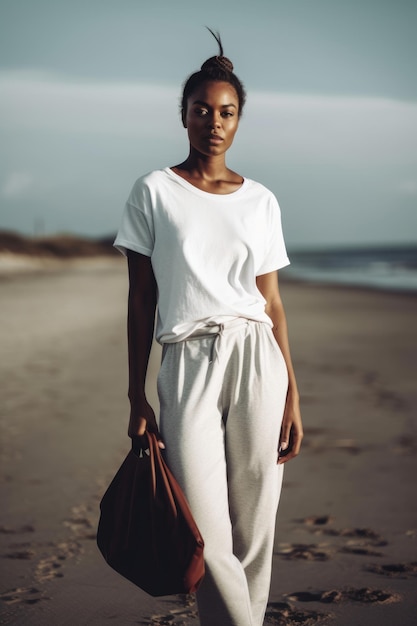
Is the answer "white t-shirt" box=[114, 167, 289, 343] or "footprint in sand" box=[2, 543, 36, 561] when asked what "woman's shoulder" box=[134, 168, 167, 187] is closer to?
"white t-shirt" box=[114, 167, 289, 343]

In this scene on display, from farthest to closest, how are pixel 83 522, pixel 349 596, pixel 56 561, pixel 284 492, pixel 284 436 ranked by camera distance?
pixel 284 492, pixel 83 522, pixel 56 561, pixel 349 596, pixel 284 436

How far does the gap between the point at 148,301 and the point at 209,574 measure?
78 centimetres

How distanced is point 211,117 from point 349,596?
74.4 inches

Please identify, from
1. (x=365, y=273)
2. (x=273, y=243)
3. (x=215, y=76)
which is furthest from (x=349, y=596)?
(x=365, y=273)

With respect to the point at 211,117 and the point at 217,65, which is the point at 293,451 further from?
the point at 217,65

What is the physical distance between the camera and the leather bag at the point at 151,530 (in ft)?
7.14

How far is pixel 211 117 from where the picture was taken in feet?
7.67

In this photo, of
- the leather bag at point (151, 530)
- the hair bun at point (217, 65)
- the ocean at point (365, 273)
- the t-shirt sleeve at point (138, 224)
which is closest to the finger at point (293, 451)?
the leather bag at point (151, 530)

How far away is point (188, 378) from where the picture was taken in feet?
7.38

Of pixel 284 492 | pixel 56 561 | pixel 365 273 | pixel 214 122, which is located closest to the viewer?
pixel 214 122

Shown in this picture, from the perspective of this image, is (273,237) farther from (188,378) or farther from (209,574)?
(209,574)

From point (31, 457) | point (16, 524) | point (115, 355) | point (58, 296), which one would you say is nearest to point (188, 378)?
point (16, 524)

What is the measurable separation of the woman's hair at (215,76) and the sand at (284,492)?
1.82 m

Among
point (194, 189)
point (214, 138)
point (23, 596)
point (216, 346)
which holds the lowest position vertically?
point (23, 596)
